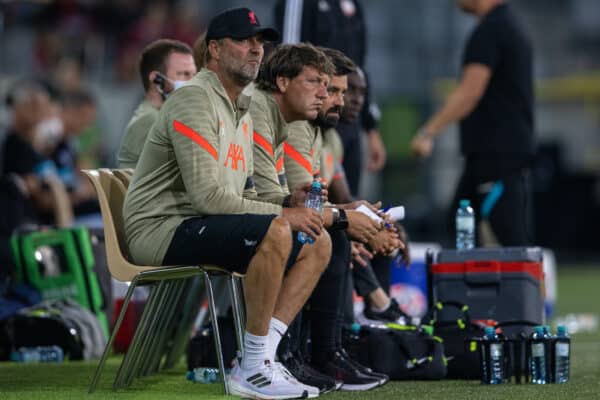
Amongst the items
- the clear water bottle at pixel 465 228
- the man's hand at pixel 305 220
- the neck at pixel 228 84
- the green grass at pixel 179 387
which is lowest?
the green grass at pixel 179 387

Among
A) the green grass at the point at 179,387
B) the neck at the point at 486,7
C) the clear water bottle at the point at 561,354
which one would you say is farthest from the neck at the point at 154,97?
the clear water bottle at the point at 561,354

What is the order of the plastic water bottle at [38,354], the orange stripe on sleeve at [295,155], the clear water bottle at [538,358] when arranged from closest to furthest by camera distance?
the clear water bottle at [538,358] < the orange stripe on sleeve at [295,155] < the plastic water bottle at [38,354]

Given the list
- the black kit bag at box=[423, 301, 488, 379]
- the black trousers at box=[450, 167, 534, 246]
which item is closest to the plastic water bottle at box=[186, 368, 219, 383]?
the black kit bag at box=[423, 301, 488, 379]

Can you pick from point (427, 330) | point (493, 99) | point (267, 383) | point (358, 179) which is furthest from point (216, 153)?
point (493, 99)

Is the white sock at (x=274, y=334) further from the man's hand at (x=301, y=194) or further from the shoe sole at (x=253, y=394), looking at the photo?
the man's hand at (x=301, y=194)

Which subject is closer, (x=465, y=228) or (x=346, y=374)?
(x=346, y=374)

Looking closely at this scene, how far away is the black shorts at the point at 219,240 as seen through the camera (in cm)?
540

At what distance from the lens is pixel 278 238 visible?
5367 mm

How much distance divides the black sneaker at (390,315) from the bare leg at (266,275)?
59.6 inches

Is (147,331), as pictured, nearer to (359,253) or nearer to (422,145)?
(359,253)

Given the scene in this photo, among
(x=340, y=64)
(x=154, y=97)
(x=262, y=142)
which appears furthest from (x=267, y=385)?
(x=154, y=97)

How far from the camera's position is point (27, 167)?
10992 millimetres

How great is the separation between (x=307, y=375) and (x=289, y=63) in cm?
133

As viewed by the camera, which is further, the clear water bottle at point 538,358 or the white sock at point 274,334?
the clear water bottle at point 538,358
